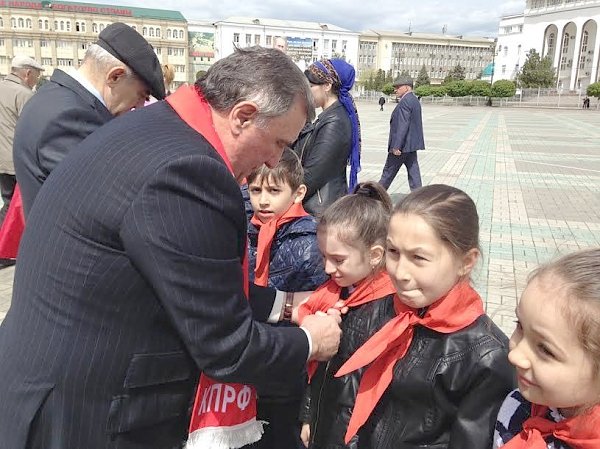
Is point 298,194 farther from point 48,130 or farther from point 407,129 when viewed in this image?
point 407,129

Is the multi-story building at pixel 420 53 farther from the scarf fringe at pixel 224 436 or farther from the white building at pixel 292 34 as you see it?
the scarf fringe at pixel 224 436

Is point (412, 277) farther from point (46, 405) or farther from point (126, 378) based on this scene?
point (46, 405)

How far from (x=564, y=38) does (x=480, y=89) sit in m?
29.0

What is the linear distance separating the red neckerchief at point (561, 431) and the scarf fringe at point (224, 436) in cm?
77

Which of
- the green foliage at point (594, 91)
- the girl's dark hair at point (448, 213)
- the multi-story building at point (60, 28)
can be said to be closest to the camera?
the girl's dark hair at point (448, 213)

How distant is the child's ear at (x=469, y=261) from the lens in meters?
1.71

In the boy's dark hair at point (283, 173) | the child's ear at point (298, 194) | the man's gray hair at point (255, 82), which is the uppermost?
the man's gray hair at point (255, 82)

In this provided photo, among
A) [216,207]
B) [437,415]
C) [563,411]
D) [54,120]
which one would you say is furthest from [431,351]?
[54,120]

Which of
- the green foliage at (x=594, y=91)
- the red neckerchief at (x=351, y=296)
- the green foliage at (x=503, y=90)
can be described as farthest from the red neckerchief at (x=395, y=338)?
the green foliage at (x=503, y=90)

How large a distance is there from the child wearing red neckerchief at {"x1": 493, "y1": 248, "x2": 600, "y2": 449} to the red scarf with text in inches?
29.7

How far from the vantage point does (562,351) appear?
1152 millimetres

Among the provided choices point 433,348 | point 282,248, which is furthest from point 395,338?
point 282,248

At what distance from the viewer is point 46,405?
1.33 metres

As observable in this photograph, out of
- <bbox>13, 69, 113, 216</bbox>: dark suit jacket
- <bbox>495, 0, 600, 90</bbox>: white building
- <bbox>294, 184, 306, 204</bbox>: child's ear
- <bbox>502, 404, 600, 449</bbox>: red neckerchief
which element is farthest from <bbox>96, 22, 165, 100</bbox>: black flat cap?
<bbox>495, 0, 600, 90</bbox>: white building
